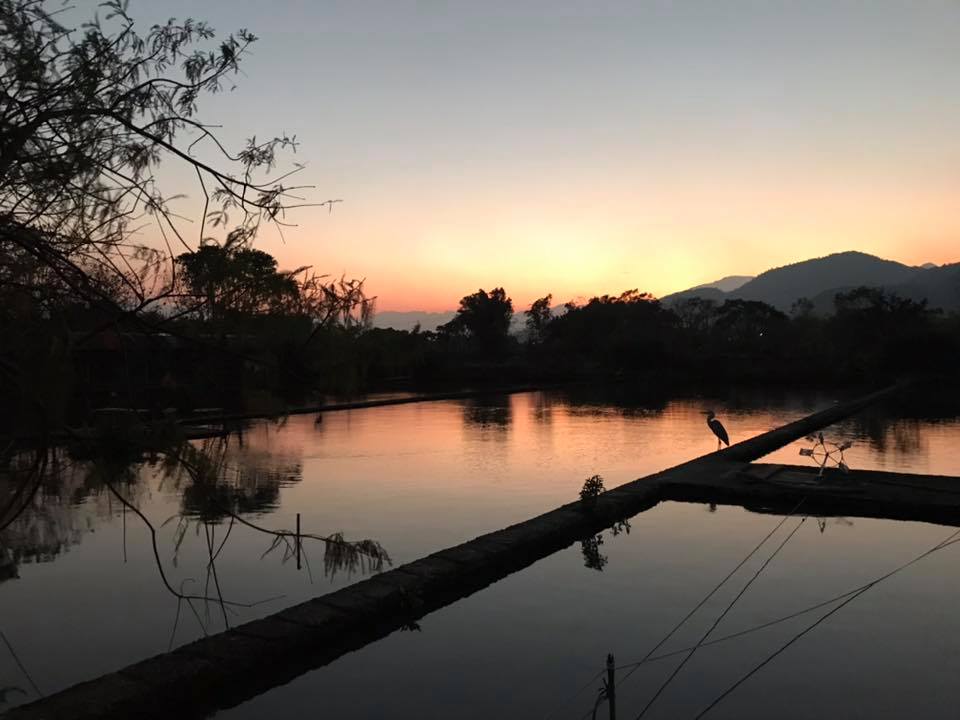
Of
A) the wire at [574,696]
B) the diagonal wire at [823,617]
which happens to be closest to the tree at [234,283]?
the wire at [574,696]

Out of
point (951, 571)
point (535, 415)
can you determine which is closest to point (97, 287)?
point (951, 571)

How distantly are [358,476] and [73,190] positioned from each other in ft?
36.5

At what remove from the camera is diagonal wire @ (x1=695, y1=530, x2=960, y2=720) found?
5.01 meters

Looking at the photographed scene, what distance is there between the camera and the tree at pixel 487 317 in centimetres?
8724

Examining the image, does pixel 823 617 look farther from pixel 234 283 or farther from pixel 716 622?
pixel 234 283

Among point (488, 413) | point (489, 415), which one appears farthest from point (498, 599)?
point (488, 413)

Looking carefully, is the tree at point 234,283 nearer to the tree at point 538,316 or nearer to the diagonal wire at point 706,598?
the diagonal wire at point 706,598

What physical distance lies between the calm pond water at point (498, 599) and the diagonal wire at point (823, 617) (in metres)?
0.06

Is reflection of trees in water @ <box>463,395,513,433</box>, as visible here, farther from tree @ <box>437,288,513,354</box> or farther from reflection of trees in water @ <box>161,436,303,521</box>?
tree @ <box>437,288,513,354</box>

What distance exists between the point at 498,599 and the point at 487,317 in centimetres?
8187

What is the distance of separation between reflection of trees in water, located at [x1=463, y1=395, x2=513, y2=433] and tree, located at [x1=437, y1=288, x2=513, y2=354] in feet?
168

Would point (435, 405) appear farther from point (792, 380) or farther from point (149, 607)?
point (792, 380)

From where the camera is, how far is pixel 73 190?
10.4 feet

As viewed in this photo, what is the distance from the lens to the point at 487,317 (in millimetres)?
88625
